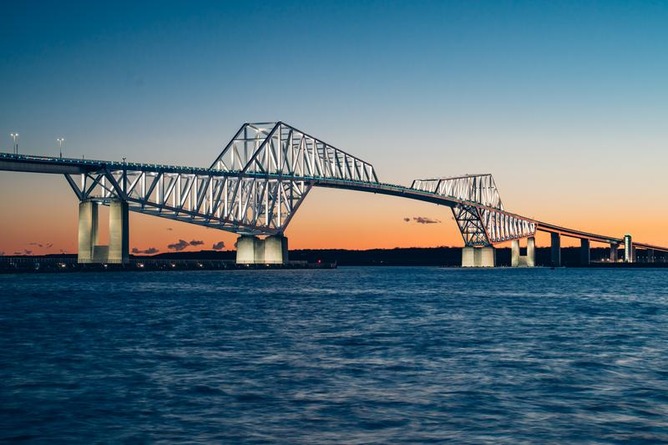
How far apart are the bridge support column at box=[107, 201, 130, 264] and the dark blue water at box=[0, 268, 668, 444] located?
75630 millimetres

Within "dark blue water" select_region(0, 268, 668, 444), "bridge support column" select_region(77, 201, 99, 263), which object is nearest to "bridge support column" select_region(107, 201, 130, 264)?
"bridge support column" select_region(77, 201, 99, 263)

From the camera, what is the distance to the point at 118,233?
384 feet

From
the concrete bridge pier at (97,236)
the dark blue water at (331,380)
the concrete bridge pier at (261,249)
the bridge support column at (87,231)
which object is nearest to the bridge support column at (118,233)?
the concrete bridge pier at (97,236)

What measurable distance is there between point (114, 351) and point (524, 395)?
45.7ft

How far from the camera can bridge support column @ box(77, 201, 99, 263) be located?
380ft

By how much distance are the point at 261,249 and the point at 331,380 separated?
462 feet

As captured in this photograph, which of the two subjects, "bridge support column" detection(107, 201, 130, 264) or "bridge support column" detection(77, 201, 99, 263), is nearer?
"bridge support column" detection(77, 201, 99, 263)

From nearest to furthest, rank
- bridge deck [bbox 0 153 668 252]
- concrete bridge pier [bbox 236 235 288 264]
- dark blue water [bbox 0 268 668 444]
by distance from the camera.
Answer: dark blue water [bbox 0 268 668 444] < bridge deck [bbox 0 153 668 252] < concrete bridge pier [bbox 236 235 288 264]

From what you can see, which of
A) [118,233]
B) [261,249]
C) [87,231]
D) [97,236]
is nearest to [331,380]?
[118,233]

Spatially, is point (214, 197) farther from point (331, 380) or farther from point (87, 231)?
point (331, 380)

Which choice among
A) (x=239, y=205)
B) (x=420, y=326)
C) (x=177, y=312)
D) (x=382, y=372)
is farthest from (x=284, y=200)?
(x=382, y=372)

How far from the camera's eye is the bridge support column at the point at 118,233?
383 feet

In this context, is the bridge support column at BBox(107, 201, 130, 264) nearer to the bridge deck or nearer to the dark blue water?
the bridge deck

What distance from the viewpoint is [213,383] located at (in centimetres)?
2044
